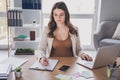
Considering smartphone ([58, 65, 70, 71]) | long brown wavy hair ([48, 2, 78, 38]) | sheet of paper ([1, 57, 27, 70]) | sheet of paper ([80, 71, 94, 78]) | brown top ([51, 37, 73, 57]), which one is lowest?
sheet of paper ([80, 71, 94, 78])

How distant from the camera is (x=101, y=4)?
13.8 feet

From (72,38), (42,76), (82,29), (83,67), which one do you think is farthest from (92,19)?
(42,76)

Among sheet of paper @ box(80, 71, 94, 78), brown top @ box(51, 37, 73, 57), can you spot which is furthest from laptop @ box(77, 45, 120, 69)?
brown top @ box(51, 37, 73, 57)

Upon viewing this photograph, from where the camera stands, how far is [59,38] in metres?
2.05

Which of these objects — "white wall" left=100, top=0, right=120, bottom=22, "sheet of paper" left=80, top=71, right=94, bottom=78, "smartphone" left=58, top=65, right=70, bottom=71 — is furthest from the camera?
"white wall" left=100, top=0, right=120, bottom=22

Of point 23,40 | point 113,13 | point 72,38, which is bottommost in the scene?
point 23,40

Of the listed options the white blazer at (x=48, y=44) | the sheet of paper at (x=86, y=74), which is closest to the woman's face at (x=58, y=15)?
the white blazer at (x=48, y=44)

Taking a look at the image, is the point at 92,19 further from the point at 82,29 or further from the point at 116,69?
the point at 116,69

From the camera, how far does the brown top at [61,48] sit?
6.59ft

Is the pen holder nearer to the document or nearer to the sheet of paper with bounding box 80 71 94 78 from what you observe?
the sheet of paper with bounding box 80 71 94 78

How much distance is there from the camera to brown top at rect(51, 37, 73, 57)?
2.01 m

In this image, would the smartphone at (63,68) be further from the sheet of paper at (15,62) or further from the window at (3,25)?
the window at (3,25)

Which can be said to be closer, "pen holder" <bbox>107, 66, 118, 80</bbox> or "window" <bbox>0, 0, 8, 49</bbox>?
"pen holder" <bbox>107, 66, 118, 80</bbox>

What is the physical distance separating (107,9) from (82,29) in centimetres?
76
